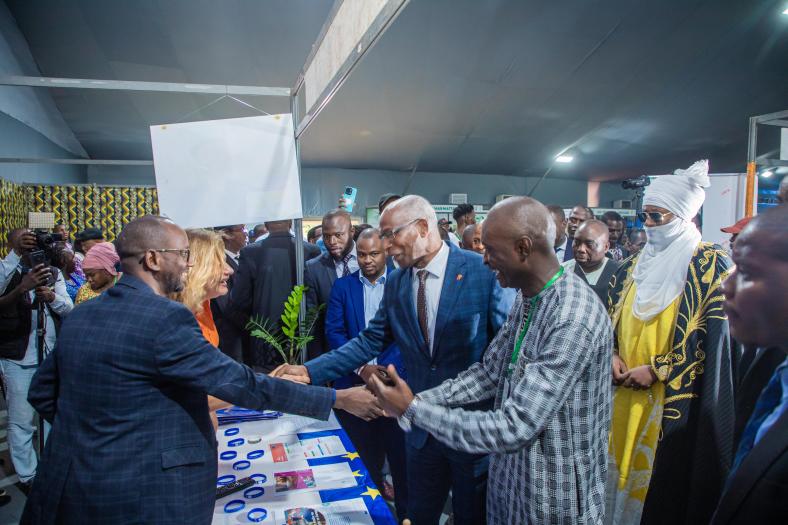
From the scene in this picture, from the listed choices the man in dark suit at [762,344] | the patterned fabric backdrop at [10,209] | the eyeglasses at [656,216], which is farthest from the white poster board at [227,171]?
the patterned fabric backdrop at [10,209]

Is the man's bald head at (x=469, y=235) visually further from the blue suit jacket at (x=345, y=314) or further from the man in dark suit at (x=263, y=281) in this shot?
the man in dark suit at (x=263, y=281)

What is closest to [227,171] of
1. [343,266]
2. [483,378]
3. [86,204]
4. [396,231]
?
[396,231]

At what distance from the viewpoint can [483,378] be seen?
6.24 ft

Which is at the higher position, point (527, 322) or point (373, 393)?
point (527, 322)

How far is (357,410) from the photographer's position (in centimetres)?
204

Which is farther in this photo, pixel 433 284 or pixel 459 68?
pixel 459 68

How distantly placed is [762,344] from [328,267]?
3.25 m

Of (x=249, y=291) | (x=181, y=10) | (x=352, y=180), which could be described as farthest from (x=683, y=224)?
(x=352, y=180)

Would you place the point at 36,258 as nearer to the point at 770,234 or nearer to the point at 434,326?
the point at 434,326

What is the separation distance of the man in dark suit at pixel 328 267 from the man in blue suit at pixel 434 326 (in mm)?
1109

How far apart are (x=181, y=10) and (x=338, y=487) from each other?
8.79 meters

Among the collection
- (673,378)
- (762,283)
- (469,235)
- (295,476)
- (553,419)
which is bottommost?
(295,476)

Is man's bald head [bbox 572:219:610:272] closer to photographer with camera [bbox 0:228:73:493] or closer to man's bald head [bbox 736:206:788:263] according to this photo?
man's bald head [bbox 736:206:788:263]

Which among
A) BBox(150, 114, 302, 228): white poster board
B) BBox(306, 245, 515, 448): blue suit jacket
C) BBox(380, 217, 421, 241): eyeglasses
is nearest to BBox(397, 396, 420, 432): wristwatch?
BBox(306, 245, 515, 448): blue suit jacket
